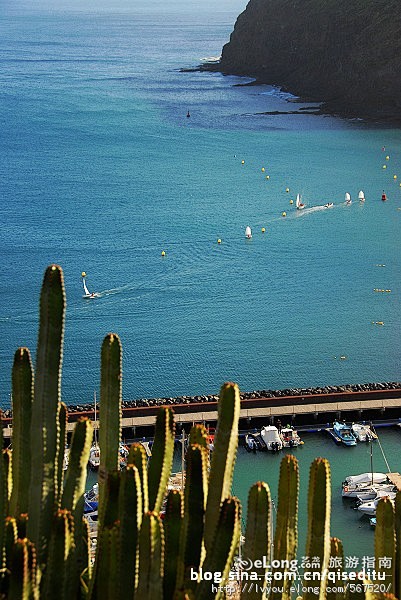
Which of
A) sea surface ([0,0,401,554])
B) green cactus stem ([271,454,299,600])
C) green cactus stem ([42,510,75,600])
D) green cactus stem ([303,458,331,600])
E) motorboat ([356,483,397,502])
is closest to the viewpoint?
green cactus stem ([42,510,75,600])

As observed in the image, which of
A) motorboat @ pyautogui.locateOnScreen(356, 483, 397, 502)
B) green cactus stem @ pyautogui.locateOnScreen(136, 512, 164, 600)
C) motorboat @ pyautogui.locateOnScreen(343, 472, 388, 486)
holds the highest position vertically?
motorboat @ pyautogui.locateOnScreen(343, 472, 388, 486)

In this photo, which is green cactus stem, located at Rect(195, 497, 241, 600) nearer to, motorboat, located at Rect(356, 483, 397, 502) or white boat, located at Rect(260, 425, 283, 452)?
motorboat, located at Rect(356, 483, 397, 502)

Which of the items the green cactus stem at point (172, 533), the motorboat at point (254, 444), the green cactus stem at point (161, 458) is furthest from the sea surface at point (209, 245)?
the green cactus stem at point (172, 533)

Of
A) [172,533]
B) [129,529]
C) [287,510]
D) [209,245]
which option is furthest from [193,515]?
[209,245]

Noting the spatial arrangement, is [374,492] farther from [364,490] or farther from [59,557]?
[59,557]

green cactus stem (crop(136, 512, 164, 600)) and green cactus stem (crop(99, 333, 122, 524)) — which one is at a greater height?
green cactus stem (crop(99, 333, 122, 524))

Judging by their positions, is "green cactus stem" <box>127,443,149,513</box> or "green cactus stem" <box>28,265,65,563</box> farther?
"green cactus stem" <box>127,443,149,513</box>

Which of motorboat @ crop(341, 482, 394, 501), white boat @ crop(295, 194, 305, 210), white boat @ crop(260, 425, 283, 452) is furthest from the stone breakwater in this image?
white boat @ crop(295, 194, 305, 210)
